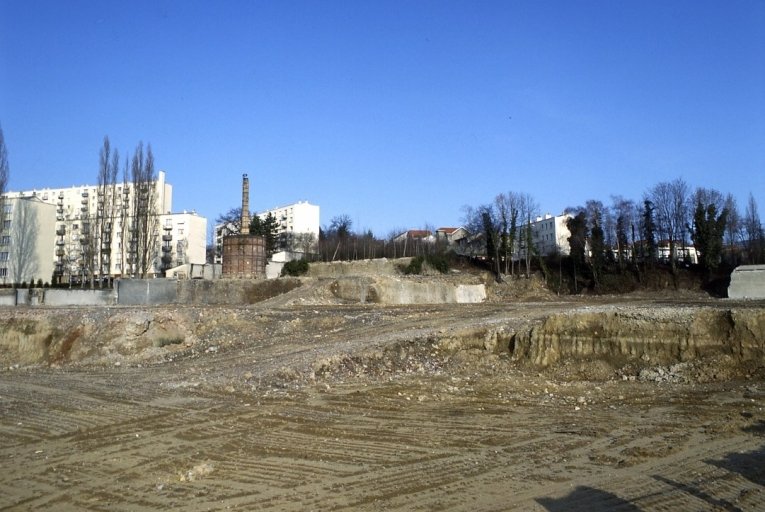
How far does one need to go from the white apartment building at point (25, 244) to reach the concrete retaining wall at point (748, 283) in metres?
67.7

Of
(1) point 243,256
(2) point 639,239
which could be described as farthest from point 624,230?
(1) point 243,256

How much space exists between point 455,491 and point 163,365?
15778 millimetres

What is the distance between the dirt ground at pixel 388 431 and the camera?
23.7ft

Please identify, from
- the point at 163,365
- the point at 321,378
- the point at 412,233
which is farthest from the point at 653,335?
the point at 412,233

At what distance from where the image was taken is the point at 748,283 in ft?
131

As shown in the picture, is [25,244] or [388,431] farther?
[25,244]

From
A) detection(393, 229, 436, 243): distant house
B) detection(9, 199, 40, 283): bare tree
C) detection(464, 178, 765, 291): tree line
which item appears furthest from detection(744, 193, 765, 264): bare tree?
detection(9, 199, 40, 283): bare tree

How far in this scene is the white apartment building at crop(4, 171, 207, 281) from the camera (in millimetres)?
54719

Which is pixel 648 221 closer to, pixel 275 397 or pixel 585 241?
pixel 585 241

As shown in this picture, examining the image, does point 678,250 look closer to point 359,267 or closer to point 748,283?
point 748,283

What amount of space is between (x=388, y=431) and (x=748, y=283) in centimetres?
3860

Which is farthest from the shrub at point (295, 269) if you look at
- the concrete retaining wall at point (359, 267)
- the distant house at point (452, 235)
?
the distant house at point (452, 235)

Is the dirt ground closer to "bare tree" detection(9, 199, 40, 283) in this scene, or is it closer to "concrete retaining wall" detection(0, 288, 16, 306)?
"concrete retaining wall" detection(0, 288, 16, 306)

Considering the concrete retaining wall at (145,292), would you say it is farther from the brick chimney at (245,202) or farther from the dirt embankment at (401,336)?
the brick chimney at (245,202)
